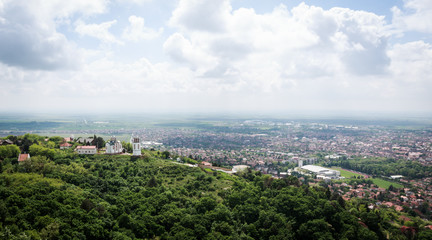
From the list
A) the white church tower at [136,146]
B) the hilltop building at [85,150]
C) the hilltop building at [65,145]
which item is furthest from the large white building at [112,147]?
the hilltop building at [65,145]

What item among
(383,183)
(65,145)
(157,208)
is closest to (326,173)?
(383,183)

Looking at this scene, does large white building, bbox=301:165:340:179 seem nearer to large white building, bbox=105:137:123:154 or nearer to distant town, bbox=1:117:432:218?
distant town, bbox=1:117:432:218

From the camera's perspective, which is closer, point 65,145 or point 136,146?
point 136,146

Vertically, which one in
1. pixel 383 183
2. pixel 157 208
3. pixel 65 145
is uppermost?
pixel 65 145

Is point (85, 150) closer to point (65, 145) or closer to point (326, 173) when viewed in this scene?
point (65, 145)

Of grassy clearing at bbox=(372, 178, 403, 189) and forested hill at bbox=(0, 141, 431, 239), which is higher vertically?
forested hill at bbox=(0, 141, 431, 239)

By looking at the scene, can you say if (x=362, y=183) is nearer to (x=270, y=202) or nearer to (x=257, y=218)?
(x=270, y=202)

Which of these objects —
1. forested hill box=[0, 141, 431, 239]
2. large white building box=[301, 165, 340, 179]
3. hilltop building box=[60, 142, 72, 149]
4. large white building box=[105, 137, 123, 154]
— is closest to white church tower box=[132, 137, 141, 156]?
large white building box=[105, 137, 123, 154]

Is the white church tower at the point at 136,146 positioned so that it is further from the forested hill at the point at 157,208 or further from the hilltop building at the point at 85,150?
the forested hill at the point at 157,208
